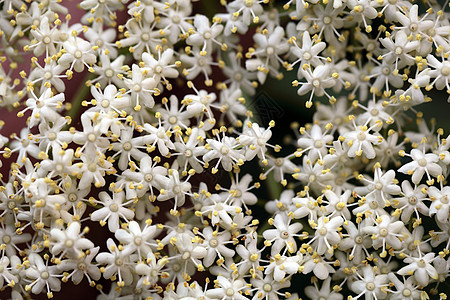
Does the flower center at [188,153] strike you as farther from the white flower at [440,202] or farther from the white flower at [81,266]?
the white flower at [440,202]

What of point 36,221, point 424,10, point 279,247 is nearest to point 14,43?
point 36,221

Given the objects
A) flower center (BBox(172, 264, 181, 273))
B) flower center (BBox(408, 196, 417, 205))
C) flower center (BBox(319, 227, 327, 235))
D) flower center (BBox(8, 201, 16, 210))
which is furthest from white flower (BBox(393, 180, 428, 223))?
flower center (BBox(8, 201, 16, 210))

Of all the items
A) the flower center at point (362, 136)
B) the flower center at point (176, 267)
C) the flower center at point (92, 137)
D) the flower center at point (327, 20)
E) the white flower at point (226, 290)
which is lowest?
the flower center at point (176, 267)

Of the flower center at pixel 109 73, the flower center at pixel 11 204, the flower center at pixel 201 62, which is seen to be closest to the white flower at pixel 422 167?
the flower center at pixel 201 62

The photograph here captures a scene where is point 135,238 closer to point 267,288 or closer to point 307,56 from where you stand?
point 267,288

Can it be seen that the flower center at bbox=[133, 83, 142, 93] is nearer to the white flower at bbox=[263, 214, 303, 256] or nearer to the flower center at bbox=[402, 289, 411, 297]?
the white flower at bbox=[263, 214, 303, 256]

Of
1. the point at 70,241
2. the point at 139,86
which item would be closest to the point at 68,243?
the point at 70,241

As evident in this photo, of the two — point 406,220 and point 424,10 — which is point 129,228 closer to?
point 406,220

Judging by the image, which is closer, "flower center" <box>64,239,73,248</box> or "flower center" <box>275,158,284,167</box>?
"flower center" <box>64,239,73,248</box>
